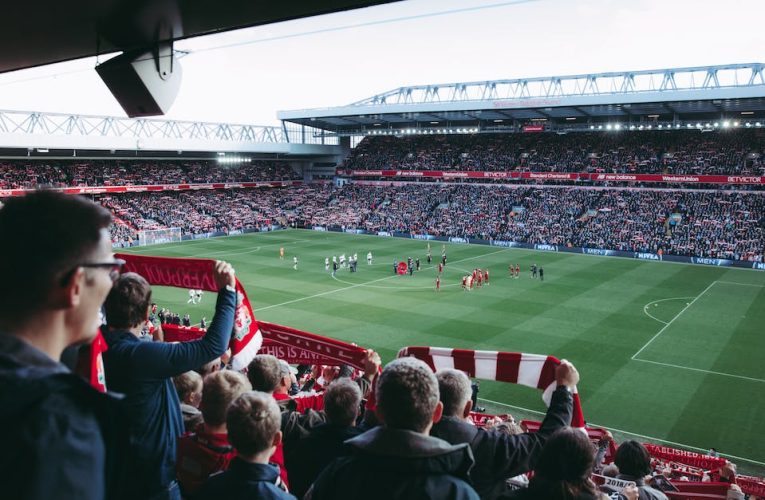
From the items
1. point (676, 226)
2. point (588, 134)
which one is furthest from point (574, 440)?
point (588, 134)

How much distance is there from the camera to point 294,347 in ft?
25.6

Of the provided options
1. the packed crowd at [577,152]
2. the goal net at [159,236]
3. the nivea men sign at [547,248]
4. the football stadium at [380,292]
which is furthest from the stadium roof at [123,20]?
the packed crowd at [577,152]

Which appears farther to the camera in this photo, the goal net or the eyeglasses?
the goal net

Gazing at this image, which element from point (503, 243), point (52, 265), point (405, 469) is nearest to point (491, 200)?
point (503, 243)

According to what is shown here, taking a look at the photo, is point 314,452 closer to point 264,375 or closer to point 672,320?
point 264,375

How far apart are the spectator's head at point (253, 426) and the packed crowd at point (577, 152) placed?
62405 millimetres

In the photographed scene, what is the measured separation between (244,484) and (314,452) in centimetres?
126

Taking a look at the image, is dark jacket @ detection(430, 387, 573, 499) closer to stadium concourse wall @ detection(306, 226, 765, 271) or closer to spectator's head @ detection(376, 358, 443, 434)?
spectator's head @ detection(376, 358, 443, 434)

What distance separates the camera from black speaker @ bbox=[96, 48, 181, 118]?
656cm

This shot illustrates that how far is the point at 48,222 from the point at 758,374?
24.7 metres

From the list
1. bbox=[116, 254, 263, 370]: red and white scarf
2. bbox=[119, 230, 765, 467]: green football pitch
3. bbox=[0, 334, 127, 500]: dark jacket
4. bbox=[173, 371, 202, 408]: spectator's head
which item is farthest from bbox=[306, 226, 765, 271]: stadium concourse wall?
bbox=[0, 334, 127, 500]: dark jacket

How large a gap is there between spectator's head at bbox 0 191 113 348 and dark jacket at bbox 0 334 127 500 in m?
0.14

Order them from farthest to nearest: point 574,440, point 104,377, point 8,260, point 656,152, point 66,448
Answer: point 656,152, point 104,377, point 574,440, point 8,260, point 66,448

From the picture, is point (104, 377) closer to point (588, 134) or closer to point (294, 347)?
point (294, 347)
